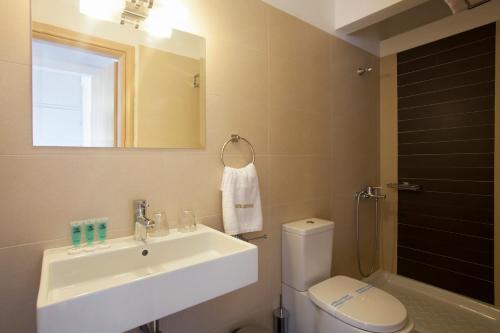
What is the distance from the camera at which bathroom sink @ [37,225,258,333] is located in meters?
0.70

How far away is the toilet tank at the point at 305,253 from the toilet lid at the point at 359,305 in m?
0.09

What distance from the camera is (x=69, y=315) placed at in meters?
0.68

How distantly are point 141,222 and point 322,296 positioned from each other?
3.40 feet

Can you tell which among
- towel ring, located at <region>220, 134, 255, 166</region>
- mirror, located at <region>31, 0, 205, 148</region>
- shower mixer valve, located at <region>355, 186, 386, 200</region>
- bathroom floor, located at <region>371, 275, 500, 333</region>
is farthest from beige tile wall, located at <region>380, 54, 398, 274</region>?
mirror, located at <region>31, 0, 205, 148</region>

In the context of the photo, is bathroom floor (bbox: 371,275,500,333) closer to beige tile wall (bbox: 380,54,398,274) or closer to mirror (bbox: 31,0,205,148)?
beige tile wall (bbox: 380,54,398,274)

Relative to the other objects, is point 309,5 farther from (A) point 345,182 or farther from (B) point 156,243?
(B) point 156,243

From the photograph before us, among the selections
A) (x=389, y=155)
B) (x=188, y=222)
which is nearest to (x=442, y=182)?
(x=389, y=155)

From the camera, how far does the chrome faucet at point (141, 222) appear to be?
43.9 inches

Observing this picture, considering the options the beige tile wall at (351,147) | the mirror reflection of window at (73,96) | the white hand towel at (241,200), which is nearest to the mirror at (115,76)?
the mirror reflection of window at (73,96)

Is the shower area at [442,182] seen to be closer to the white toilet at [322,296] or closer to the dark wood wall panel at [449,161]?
the dark wood wall panel at [449,161]

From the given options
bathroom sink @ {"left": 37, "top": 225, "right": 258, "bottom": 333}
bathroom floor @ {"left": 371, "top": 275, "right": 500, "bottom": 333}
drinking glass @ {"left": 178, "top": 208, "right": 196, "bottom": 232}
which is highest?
drinking glass @ {"left": 178, "top": 208, "right": 196, "bottom": 232}

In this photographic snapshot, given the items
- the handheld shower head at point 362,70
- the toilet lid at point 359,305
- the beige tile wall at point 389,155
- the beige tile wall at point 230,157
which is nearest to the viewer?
the beige tile wall at point 230,157

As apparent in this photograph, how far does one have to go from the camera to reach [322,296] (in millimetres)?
1496

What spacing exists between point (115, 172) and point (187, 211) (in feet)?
1.19
